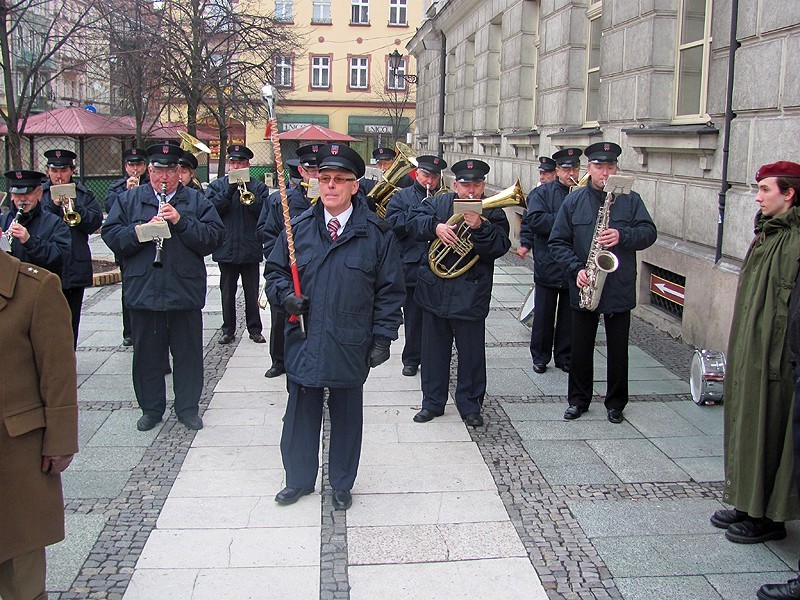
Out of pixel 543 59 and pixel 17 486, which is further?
pixel 543 59

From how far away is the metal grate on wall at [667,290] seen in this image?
9.24 m

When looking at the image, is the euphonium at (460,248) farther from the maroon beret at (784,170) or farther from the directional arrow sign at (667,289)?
the directional arrow sign at (667,289)

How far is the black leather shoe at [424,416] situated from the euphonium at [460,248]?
1.04 m

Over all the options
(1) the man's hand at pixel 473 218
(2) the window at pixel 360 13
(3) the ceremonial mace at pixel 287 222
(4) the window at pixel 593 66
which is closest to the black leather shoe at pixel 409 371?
(1) the man's hand at pixel 473 218

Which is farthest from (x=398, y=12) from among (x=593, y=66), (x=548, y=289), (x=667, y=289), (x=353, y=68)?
(x=548, y=289)

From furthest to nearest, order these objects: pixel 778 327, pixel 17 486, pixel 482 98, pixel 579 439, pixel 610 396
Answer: pixel 482 98 → pixel 610 396 → pixel 579 439 → pixel 778 327 → pixel 17 486

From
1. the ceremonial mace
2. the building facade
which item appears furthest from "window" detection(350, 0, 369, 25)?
the ceremonial mace

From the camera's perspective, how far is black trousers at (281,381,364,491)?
4.95 meters

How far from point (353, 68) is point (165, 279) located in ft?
148

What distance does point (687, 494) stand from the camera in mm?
5180

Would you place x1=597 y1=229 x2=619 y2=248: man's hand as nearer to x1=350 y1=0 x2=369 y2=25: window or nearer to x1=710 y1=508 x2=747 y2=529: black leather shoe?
x1=710 y1=508 x2=747 y2=529: black leather shoe

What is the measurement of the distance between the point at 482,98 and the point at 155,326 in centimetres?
1459

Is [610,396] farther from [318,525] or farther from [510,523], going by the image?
[318,525]

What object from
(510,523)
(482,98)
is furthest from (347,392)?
(482,98)
